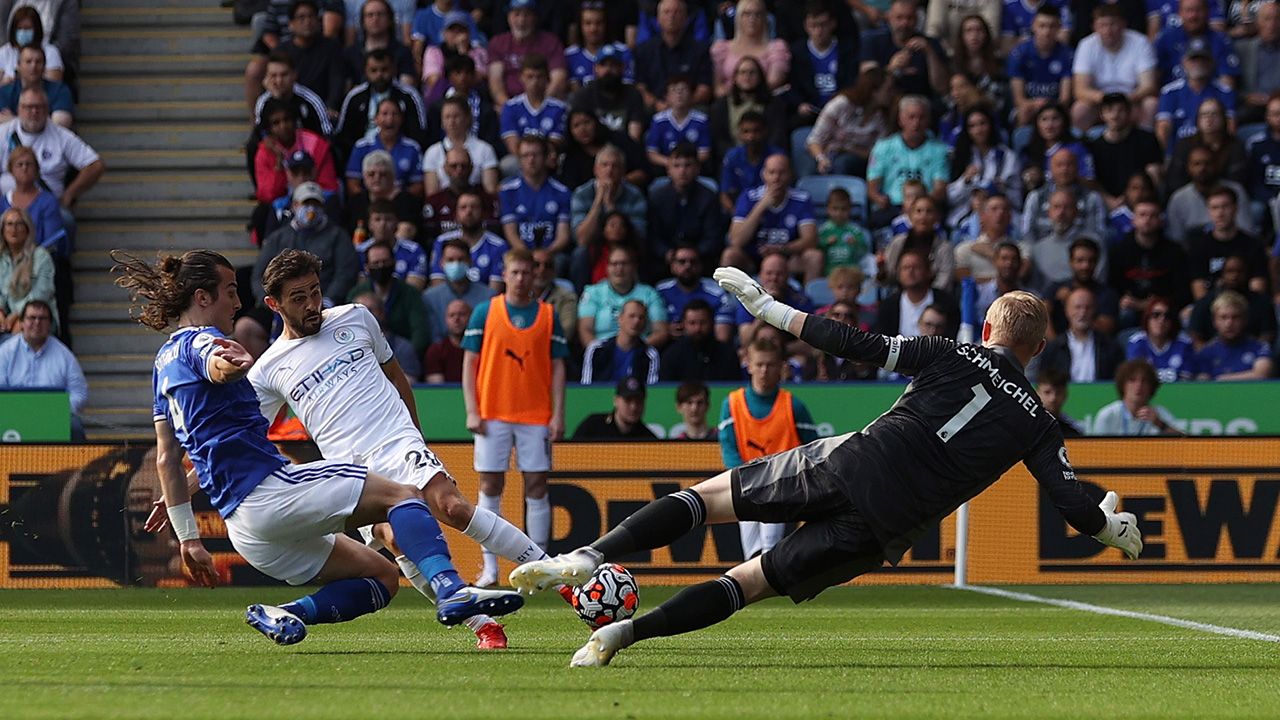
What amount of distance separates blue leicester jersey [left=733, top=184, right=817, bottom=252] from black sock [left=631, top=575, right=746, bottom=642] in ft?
30.5

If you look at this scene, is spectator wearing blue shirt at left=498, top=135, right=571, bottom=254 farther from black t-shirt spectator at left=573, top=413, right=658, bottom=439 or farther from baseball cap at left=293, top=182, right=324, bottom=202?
black t-shirt spectator at left=573, top=413, right=658, bottom=439

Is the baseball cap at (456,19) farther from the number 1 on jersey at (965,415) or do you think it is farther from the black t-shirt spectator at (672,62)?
the number 1 on jersey at (965,415)

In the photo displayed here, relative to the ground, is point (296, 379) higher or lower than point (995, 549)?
higher

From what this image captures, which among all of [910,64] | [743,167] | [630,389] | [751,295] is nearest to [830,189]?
[743,167]

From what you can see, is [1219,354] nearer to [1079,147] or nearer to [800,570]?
[1079,147]

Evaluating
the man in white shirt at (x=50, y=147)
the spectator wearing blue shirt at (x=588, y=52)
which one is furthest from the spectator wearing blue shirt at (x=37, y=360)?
the spectator wearing blue shirt at (x=588, y=52)

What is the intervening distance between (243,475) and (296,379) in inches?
42.2

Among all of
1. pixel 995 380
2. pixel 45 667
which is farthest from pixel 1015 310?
pixel 45 667

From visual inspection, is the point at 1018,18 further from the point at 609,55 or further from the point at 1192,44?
the point at 609,55

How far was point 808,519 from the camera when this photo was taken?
6.91 metres

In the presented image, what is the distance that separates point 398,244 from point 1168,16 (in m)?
8.48

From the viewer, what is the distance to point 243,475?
281 inches

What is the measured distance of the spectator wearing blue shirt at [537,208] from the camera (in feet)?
52.2

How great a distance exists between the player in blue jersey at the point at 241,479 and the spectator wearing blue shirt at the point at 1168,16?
517 inches
